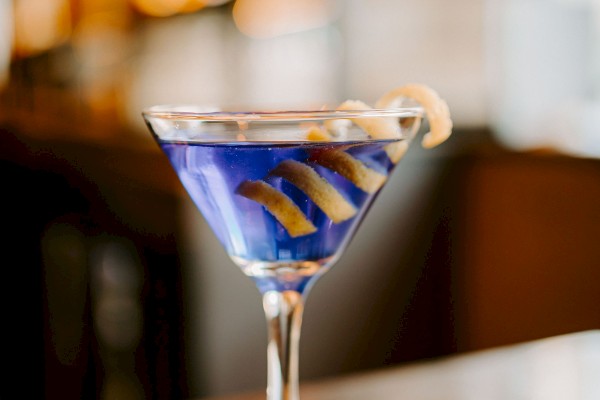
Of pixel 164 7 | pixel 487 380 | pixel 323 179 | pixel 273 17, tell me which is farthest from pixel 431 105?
pixel 164 7

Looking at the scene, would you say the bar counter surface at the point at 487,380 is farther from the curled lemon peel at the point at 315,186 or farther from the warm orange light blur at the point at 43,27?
the warm orange light blur at the point at 43,27

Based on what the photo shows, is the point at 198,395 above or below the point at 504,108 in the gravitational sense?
below

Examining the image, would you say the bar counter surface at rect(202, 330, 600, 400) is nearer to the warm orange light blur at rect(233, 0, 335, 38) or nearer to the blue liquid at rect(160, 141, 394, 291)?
the blue liquid at rect(160, 141, 394, 291)

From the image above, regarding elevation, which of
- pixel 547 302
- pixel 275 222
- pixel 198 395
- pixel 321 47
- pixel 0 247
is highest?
pixel 321 47

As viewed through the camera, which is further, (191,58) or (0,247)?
(191,58)

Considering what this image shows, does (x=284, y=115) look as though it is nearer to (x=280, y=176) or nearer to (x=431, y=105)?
(x=280, y=176)

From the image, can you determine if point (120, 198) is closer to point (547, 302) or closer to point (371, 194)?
point (547, 302)

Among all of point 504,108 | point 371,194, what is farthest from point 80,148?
point 371,194

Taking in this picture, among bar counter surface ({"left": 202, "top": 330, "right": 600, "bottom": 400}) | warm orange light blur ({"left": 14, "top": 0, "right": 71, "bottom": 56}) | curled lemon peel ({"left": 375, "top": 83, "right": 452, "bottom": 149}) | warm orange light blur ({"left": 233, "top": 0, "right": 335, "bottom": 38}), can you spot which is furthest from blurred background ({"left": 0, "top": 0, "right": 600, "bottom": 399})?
curled lemon peel ({"left": 375, "top": 83, "right": 452, "bottom": 149})
